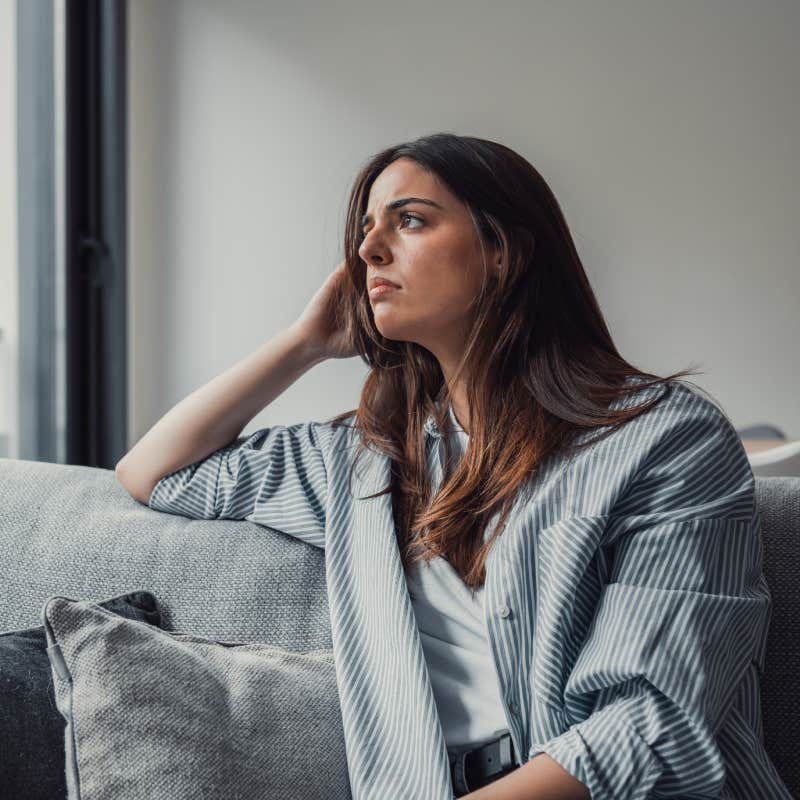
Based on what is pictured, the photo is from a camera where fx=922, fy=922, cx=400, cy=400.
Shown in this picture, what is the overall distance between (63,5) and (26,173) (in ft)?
1.51

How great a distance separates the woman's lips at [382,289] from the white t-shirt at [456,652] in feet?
1.23

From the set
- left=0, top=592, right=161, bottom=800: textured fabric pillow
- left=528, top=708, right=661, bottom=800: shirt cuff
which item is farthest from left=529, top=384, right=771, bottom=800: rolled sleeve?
left=0, top=592, right=161, bottom=800: textured fabric pillow

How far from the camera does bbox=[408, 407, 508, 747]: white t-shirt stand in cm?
112

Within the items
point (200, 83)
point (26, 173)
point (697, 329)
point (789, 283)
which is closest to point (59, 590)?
point (26, 173)

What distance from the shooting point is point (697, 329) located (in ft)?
9.81

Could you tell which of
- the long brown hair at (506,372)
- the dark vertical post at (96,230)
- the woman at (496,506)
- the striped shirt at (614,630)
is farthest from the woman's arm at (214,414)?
the dark vertical post at (96,230)

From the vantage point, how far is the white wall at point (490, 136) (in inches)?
114

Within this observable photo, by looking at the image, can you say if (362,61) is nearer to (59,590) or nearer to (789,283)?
(789,283)

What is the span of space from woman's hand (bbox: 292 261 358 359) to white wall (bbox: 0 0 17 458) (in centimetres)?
134

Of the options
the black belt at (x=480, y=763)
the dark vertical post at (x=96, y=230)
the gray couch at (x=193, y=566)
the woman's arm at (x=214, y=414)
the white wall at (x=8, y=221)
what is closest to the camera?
the black belt at (x=480, y=763)

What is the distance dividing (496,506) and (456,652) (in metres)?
0.19

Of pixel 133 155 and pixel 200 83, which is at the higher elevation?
pixel 200 83

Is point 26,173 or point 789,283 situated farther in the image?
point 789,283

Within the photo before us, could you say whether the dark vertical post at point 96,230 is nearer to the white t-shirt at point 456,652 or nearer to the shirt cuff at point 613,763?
the white t-shirt at point 456,652
